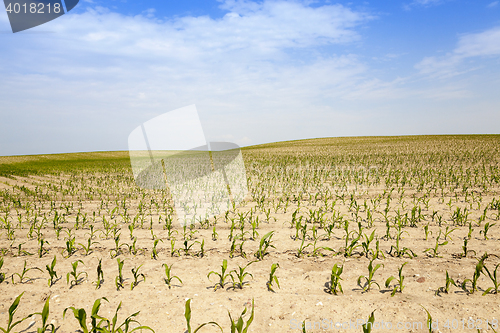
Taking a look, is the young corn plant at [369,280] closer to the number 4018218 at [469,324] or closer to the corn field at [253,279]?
the corn field at [253,279]

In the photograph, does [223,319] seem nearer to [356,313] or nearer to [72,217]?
[356,313]

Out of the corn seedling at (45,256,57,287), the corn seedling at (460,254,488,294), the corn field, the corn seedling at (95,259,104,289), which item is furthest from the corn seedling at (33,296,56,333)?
the corn seedling at (460,254,488,294)

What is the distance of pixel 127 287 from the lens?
3736mm

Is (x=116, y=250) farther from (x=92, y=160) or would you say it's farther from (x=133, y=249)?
(x=92, y=160)

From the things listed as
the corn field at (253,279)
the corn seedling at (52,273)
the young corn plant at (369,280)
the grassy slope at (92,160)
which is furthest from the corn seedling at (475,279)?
the grassy slope at (92,160)

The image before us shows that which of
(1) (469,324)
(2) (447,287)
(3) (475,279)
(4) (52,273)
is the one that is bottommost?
(1) (469,324)

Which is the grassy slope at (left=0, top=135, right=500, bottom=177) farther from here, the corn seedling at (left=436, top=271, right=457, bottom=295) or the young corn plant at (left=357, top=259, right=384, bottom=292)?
the corn seedling at (left=436, top=271, right=457, bottom=295)

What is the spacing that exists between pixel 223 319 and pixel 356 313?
5.39 feet

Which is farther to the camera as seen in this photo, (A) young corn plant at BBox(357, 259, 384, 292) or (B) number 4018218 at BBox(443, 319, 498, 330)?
(A) young corn plant at BBox(357, 259, 384, 292)

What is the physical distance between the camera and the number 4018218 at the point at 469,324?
9.12 ft

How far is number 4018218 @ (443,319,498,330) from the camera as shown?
2781mm

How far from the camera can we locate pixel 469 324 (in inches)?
111

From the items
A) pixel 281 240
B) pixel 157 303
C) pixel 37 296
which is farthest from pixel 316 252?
pixel 37 296

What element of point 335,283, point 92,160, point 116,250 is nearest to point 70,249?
point 116,250
